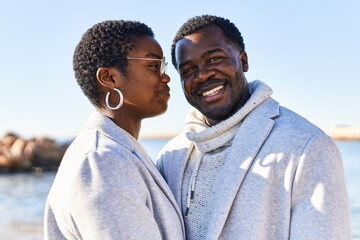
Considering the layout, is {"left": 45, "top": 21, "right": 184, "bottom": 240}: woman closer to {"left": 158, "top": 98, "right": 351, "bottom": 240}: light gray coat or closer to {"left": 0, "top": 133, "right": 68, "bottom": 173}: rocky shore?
{"left": 158, "top": 98, "right": 351, "bottom": 240}: light gray coat

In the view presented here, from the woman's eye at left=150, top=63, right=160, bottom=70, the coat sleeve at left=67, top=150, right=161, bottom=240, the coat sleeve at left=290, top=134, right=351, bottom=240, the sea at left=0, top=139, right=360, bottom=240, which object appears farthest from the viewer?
the sea at left=0, top=139, right=360, bottom=240

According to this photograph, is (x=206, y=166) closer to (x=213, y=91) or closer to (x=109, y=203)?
(x=213, y=91)

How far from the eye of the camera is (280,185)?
7.52 feet

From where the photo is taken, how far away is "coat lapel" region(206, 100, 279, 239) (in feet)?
7.65

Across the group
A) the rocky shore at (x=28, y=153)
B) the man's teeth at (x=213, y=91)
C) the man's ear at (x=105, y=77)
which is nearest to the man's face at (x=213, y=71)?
the man's teeth at (x=213, y=91)

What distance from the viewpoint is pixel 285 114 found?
97.7 inches

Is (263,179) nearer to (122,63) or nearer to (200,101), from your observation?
(200,101)

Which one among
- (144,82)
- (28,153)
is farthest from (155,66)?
(28,153)

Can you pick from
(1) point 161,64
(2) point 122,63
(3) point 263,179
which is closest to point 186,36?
(1) point 161,64

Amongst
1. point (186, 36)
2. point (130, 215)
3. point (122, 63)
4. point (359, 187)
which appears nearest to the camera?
point (130, 215)

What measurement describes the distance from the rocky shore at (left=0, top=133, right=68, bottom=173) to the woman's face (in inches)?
951

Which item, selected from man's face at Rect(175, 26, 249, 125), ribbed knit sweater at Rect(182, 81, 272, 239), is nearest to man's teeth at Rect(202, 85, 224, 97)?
man's face at Rect(175, 26, 249, 125)

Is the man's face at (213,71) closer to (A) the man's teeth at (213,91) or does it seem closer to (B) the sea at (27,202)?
(A) the man's teeth at (213,91)

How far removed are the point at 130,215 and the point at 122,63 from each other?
2.28 feet
